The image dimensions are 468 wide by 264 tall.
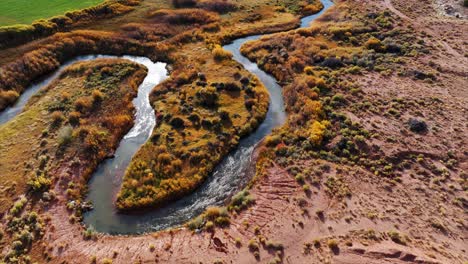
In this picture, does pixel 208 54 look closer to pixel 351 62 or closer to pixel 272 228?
pixel 351 62

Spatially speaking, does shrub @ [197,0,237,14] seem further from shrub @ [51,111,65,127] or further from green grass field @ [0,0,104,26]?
shrub @ [51,111,65,127]

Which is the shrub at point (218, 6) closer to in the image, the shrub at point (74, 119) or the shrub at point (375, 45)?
the shrub at point (375, 45)

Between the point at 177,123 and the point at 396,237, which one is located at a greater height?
the point at 177,123

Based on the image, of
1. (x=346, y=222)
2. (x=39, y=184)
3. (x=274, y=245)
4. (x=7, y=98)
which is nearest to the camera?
(x=274, y=245)

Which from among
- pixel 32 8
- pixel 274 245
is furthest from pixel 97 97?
pixel 32 8

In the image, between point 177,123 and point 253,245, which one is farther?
point 177,123

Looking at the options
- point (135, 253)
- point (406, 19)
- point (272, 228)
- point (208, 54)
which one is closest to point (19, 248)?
point (135, 253)

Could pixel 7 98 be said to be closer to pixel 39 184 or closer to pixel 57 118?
pixel 57 118
